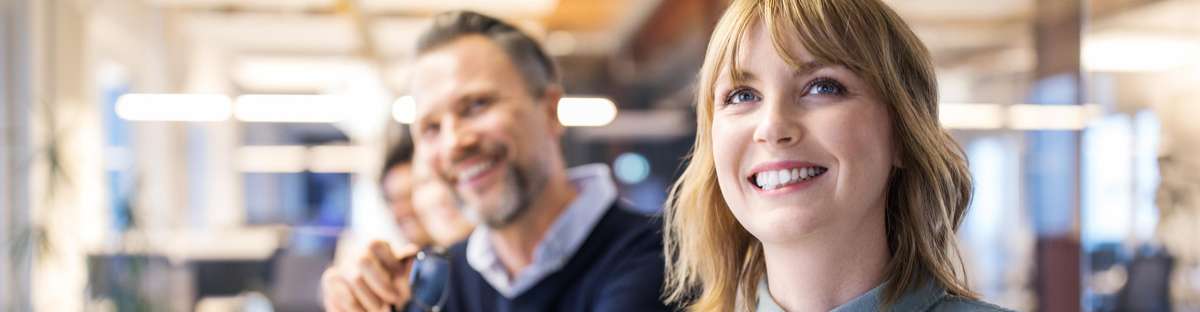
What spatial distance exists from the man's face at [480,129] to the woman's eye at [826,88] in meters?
0.51

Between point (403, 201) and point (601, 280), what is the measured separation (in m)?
1.40

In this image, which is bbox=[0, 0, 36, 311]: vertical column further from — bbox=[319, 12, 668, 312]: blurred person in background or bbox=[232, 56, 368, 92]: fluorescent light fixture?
bbox=[319, 12, 668, 312]: blurred person in background

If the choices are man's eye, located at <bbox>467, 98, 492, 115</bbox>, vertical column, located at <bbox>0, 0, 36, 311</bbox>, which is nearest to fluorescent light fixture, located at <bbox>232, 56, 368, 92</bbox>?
vertical column, located at <bbox>0, 0, 36, 311</bbox>

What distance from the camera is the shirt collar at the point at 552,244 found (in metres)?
1.36

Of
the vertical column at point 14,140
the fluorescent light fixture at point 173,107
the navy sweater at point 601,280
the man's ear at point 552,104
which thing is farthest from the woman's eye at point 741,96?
the fluorescent light fixture at point 173,107

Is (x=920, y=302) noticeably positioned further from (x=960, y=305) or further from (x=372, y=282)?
(x=372, y=282)

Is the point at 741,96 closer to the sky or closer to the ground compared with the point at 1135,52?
closer to the ground

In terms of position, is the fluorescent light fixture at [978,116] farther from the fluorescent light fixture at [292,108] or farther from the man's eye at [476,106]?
the fluorescent light fixture at [292,108]

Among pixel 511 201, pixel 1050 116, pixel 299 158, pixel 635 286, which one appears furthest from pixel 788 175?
pixel 299 158

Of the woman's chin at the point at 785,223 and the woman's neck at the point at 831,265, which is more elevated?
the woman's chin at the point at 785,223

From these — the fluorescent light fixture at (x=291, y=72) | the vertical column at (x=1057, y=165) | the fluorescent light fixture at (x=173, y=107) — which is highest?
the fluorescent light fixture at (x=291, y=72)

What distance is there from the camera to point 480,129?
133cm

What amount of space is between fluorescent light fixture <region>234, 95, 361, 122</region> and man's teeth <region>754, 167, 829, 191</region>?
27.5 ft

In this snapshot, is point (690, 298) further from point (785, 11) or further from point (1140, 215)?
point (1140, 215)
